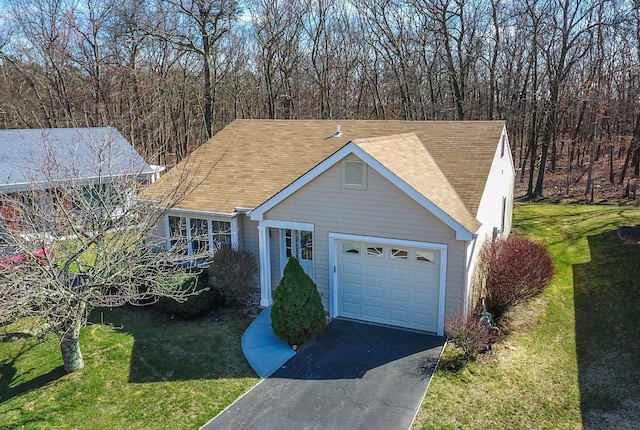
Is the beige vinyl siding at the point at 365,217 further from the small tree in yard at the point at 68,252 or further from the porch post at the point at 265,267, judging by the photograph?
the small tree in yard at the point at 68,252

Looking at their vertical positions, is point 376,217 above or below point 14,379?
above

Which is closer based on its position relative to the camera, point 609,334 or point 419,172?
point 609,334

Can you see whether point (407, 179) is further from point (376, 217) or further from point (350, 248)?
point (350, 248)

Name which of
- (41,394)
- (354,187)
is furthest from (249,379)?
(354,187)

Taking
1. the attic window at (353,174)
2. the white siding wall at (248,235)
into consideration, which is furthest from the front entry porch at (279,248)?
the attic window at (353,174)

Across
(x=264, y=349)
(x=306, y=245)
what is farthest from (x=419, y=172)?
(x=264, y=349)
